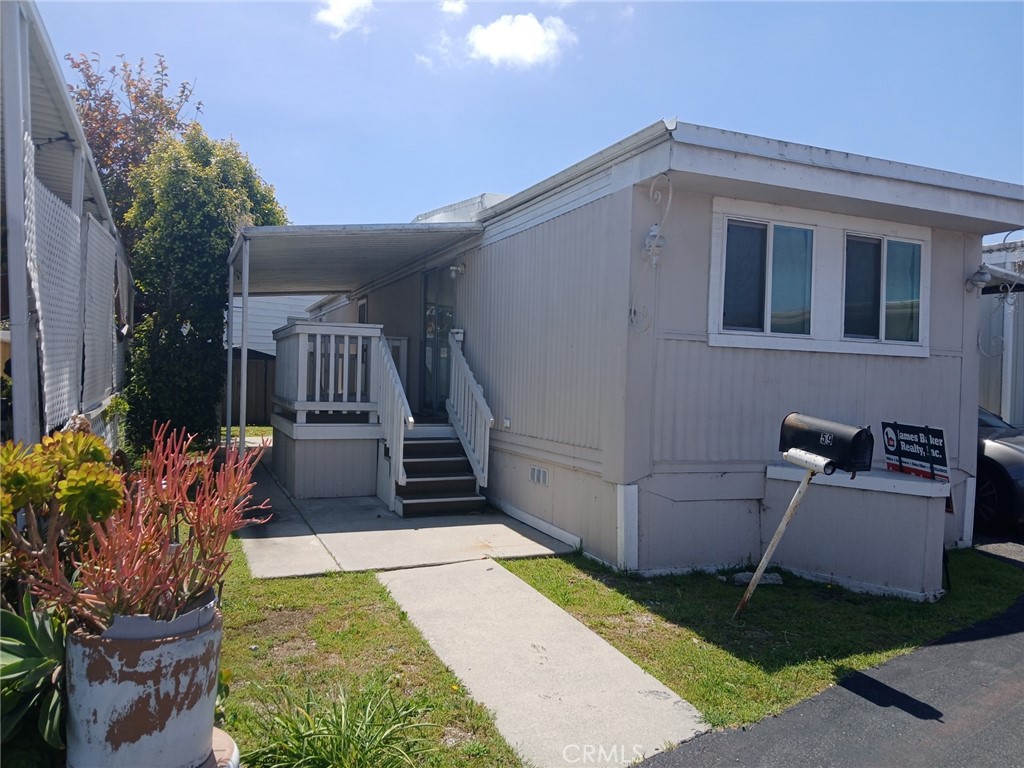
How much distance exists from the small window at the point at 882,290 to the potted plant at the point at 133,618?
19.6 feet

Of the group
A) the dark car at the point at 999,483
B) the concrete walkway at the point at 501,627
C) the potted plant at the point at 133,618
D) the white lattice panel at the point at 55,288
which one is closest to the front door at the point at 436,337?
the concrete walkway at the point at 501,627

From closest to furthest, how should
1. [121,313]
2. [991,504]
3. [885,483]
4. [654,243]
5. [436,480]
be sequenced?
[885,483] < [654,243] < [436,480] < [991,504] < [121,313]

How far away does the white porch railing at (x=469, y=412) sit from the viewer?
8047 mm

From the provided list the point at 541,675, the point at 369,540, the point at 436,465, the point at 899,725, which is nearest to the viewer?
the point at 899,725

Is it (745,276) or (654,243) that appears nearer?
(654,243)

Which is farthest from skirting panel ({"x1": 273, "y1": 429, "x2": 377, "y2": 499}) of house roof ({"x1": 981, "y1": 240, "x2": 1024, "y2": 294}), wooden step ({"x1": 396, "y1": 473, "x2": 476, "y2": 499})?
house roof ({"x1": 981, "y1": 240, "x2": 1024, "y2": 294})

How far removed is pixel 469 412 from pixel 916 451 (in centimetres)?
460

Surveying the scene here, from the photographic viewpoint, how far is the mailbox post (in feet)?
14.9

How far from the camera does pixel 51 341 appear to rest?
4.41 m

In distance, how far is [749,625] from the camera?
478 centimetres

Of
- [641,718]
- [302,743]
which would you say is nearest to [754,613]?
[641,718]

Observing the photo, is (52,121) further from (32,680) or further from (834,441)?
Result: (834,441)

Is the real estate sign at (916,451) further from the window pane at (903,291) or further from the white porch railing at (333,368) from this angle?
the white porch railing at (333,368)

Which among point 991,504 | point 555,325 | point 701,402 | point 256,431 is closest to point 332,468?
point 555,325
